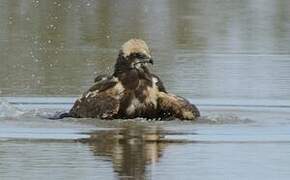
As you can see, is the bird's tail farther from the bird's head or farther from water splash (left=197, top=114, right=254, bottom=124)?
water splash (left=197, top=114, right=254, bottom=124)

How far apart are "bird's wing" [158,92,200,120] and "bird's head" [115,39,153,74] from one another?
31 centimetres

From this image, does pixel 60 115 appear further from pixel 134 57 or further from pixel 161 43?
pixel 161 43

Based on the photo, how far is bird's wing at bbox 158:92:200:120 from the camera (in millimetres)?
11516

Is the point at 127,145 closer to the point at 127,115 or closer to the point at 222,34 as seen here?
the point at 127,115

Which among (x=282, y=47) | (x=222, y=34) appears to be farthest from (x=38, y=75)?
(x=222, y=34)

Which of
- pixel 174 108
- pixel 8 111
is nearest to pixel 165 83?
pixel 8 111

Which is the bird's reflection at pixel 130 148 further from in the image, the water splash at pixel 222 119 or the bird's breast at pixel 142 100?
the water splash at pixel 222 119

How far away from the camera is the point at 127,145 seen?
9914mm

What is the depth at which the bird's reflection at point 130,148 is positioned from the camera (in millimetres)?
8688

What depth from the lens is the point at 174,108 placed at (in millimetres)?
11516

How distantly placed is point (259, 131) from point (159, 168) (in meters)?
2.27

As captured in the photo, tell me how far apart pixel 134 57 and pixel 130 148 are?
6.22ft

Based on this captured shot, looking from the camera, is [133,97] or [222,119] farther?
[222,119]

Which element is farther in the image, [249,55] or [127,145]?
[249,55]
